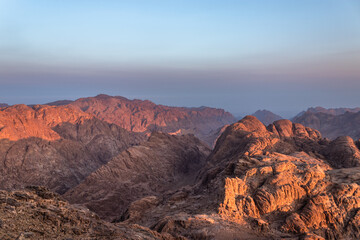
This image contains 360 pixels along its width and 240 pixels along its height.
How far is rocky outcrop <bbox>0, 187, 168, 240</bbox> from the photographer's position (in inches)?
451

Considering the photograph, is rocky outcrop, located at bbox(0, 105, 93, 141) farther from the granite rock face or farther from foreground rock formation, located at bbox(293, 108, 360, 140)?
foreground rock formation, located at bbox(293, 108, 360, 140)

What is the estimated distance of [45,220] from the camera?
41.6ft

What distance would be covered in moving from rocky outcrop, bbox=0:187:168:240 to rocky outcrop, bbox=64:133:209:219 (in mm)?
35048

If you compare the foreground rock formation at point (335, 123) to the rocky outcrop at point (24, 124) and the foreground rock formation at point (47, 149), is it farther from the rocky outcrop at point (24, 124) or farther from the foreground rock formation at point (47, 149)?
the rocky outcrop at point (24, 124)

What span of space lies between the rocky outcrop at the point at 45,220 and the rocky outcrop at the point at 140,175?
3505 centimetres

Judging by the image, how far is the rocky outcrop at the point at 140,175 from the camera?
56.9 meters

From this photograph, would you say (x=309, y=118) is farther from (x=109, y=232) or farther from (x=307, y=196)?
(x=109, y=232)

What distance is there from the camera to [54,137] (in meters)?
93.1

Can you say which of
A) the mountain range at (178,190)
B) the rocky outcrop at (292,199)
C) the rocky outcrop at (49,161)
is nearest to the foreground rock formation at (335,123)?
the mountain range at (178,190)

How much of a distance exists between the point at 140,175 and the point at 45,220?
5909 centimetres

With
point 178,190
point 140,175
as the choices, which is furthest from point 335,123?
point 178,190

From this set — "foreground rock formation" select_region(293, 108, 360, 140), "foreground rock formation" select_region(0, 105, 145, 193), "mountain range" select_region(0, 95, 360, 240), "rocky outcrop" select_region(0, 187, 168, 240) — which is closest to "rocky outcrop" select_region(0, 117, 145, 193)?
"foreground rock formation" select_region(0, 105, 145, 193)

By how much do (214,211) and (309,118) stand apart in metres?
171

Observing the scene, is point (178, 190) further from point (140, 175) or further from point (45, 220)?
point (140, 175)
